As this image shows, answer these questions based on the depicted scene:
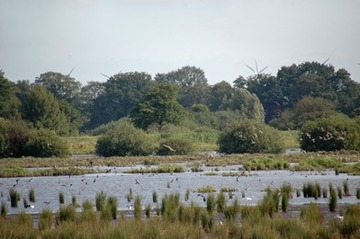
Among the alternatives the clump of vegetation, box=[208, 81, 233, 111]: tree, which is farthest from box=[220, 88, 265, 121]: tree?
the clump of vegetation

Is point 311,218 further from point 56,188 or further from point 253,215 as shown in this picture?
point 56,188

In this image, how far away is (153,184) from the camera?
131ft

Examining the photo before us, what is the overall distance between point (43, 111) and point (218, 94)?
52715mm

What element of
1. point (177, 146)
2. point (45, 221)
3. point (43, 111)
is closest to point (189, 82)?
point (43, 111)

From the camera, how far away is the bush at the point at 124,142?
67375 millimetres

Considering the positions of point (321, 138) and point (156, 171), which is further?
point (321, 138)

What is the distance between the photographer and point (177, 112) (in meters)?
95.4

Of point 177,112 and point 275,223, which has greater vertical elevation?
point 177,112

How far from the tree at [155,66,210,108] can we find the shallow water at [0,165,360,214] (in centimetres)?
8979

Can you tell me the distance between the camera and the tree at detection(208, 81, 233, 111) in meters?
135

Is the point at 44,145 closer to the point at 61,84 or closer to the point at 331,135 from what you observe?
the point at 331,135

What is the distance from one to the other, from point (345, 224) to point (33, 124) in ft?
233

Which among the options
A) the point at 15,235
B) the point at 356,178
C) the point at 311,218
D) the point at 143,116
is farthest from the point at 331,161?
the point at 143,116

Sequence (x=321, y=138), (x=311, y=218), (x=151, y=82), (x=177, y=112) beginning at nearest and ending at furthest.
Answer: (x=311, y=218) < (x=321, y=138) < (x=177, y=112) < (x=151, y=82)
